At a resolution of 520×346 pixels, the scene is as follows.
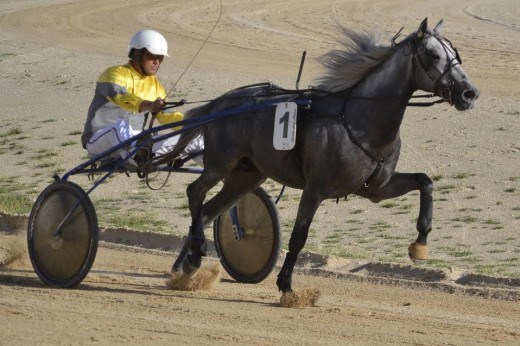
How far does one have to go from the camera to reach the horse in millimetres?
7449

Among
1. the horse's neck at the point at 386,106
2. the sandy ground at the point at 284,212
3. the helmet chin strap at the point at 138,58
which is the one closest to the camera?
the sandy ground at the point at 284,212

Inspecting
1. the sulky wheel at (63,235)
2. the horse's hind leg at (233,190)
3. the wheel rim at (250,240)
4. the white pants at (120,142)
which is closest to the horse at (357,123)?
the horse's hind leg at (233,190)

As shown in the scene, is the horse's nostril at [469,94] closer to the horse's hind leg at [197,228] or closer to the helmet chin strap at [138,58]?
the horse's hind leg at [197,228]

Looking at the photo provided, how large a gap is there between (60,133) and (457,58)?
9.42 meters

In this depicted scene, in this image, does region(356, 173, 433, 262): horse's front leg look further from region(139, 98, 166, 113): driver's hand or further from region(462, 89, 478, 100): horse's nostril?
region(139, 98, 166, 113): driver's hand

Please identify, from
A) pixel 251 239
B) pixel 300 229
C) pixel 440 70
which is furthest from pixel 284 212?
pixel 440 70

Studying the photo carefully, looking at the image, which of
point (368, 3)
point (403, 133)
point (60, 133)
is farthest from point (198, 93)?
point (368, 3)

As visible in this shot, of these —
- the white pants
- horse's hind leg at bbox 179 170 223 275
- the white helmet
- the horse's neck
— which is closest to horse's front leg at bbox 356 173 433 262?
the horse's neck

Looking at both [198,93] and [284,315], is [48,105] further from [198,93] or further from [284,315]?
[284,315]

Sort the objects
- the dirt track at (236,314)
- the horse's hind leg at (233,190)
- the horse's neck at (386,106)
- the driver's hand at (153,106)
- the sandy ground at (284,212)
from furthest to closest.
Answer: the horse's hind leg at (233,190)
the driver's hand at (153,106)
the horse's neck at (386,106)
the sandy ground at (284,212)
the dirt track at (236,314)

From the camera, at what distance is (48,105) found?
17.6 m

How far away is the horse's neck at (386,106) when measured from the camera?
7.58m

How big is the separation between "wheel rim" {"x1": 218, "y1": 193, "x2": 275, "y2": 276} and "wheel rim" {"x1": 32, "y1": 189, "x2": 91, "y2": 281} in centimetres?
107

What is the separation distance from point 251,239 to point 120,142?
3.79ft
